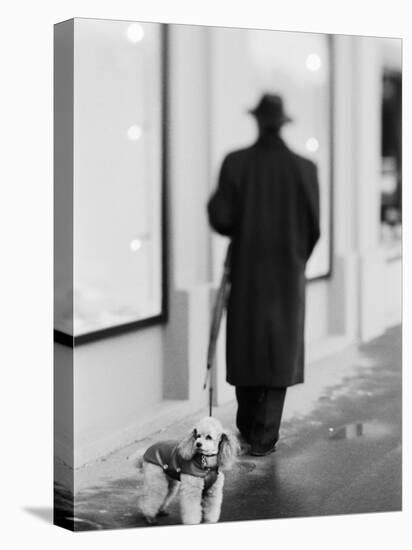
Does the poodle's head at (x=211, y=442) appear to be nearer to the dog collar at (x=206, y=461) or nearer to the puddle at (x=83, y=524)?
the dog collar at (x=206, y=461)

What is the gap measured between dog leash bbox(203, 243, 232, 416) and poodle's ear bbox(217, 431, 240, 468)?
0.14m

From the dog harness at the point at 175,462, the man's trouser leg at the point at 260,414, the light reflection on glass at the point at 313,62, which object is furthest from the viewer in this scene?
the light reflection on glass at the point at 313,62

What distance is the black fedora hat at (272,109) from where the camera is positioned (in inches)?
284

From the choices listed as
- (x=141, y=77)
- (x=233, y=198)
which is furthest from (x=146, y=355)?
(x=141, y=77)

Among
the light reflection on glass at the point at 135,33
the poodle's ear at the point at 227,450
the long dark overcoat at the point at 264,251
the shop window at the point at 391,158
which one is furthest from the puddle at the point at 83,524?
the light reflection on glass at the point at 135,33

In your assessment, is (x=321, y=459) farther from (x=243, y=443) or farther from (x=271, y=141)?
(x=271, y=141)

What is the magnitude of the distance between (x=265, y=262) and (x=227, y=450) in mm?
917

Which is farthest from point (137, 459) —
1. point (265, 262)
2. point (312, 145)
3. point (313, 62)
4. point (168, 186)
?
point (313, 62)

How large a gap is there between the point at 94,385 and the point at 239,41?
5.87 ft

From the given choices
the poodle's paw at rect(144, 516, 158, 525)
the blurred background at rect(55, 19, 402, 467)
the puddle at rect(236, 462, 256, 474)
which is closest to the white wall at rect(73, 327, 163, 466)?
the blurred background at rect(55, 19, 402, 467)

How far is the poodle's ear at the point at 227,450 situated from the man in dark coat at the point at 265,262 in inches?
4.0

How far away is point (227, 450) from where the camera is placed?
7141 millimetres

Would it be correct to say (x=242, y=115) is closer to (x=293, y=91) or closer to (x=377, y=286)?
(x=293, y=91)

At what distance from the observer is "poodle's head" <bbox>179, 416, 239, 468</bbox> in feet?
23.2
